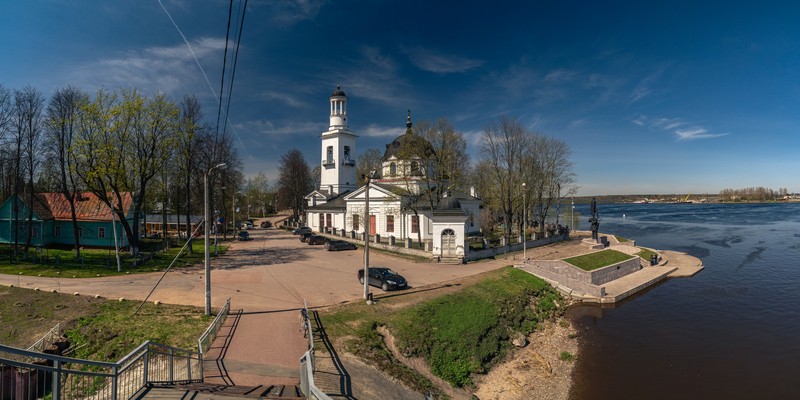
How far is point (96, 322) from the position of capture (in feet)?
54.6

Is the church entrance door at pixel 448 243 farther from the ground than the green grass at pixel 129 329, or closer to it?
farther from the ground

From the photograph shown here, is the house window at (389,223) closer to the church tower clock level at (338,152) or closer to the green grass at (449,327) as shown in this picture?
the church tower clock level at (338,152)

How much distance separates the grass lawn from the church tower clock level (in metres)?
40.3

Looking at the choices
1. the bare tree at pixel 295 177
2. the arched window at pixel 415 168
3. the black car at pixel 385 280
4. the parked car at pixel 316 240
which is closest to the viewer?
the black car at pixel 385 280

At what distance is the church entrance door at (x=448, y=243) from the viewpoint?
33.3 metres

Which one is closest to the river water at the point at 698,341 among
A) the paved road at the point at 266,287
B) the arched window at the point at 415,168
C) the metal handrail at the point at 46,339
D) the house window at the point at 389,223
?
the paved road at the point at 266,287

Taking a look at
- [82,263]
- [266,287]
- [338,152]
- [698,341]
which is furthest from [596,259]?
[82,263]

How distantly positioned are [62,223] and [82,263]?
1520cm

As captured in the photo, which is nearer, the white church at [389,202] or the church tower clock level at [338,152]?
the white church at [389,202]

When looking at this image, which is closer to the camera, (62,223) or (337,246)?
(62,223)

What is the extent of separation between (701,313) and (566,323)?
918 cm

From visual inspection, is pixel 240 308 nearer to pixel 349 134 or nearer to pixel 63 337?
pixel 63 337

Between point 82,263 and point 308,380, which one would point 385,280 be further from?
point 82,263

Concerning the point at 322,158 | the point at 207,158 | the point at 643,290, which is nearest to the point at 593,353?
the point at 643,290
